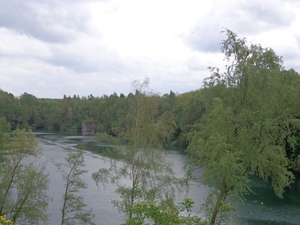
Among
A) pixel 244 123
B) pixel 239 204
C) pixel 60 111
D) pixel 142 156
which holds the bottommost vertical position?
pixel 239 204

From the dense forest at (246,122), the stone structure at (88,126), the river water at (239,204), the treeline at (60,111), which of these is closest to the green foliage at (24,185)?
the river water at (239,204)

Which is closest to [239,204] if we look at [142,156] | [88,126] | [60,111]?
[142,156]

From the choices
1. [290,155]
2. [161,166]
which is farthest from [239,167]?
[290,155]

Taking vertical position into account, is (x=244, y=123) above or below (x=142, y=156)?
above

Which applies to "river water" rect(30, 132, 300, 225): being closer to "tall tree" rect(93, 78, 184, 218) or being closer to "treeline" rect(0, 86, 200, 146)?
"tall tree" rect(93, 78, 184, 218)

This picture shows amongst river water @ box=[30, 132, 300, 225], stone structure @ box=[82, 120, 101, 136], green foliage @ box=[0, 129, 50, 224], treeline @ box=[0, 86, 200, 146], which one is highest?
treeline @ box=[0, 86, 200, 146]

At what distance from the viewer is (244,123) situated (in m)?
13.5

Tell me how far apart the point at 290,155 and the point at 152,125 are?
25243 mm

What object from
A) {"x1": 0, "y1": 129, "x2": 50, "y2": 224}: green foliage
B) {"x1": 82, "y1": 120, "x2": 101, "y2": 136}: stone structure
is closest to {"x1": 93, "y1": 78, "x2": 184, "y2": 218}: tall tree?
{"x1": 0, "y1": 129, "x2": 50, "y2": 224}: green foliage

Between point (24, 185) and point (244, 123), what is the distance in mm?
12084

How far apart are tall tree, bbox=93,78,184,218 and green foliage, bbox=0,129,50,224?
4.65 m

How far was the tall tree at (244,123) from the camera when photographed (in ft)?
42.4

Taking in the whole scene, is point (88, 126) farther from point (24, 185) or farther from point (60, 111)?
point (24, 185)

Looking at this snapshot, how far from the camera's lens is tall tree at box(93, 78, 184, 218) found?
16.4 metres
